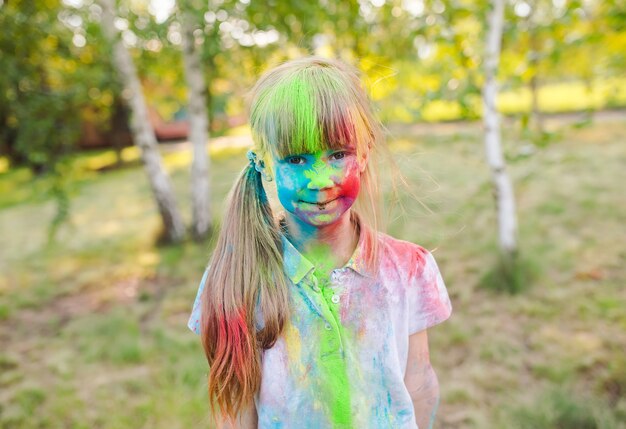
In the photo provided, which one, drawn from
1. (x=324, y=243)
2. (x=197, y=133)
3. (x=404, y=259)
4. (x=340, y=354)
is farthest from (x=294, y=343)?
(x=197, y=133)

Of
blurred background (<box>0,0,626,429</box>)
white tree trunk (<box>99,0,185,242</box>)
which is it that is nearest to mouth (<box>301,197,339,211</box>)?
blurred background (<box>0,0,626,429</box>)

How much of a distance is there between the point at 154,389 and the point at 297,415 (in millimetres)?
2615

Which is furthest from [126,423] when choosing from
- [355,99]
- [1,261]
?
[1,261]

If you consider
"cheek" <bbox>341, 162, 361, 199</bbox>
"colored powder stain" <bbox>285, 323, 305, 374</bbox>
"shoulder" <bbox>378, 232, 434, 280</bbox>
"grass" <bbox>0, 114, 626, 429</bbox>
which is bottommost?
"grass" <bbox>0, 114, 626, 429</bbox>

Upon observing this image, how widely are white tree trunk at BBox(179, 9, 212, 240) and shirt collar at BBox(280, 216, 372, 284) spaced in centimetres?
471

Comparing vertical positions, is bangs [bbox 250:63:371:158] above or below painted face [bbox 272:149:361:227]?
above

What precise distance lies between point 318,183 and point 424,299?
1.51 feet

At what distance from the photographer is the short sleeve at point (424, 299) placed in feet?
4.06

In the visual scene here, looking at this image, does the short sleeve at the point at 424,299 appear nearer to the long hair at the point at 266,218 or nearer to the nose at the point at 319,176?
the long hair at the point at 266,218

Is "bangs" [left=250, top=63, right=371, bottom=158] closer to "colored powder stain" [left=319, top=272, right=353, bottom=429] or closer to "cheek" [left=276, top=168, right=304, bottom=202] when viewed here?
"cheek" [left=276, top=168, right=304, bottom=202]

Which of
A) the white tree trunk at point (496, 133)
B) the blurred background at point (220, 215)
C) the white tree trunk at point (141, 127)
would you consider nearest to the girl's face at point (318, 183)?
the blurred background at point (220, 215)

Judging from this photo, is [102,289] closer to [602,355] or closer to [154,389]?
[154,389]

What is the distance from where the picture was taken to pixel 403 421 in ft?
3.97

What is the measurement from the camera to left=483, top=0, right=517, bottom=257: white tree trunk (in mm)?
3766
